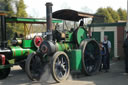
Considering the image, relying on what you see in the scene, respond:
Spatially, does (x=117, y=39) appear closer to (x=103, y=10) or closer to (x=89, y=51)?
(x=89, y=51)

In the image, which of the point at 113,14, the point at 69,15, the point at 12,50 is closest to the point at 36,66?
the point at 12,50

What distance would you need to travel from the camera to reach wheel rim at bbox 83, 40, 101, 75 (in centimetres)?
737

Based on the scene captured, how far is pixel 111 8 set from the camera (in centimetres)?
3691

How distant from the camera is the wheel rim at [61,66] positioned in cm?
616

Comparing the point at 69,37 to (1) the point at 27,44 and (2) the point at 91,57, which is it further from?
(1) the point at 27,44

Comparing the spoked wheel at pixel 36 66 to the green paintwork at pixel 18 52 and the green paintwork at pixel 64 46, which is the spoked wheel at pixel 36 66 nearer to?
the green paintwork at pixel 64 46

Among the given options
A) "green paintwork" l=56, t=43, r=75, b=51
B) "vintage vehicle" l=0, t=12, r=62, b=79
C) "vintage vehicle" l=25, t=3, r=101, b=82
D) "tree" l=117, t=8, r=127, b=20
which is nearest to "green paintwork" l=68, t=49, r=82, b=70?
"vintage vehicle" l=25, t=3, r=101, b=82

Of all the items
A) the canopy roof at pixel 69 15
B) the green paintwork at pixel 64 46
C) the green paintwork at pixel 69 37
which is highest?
the canopy roof at pixel 69 15

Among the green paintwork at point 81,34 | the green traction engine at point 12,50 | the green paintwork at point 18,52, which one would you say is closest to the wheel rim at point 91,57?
the green paintwork at point 81,34

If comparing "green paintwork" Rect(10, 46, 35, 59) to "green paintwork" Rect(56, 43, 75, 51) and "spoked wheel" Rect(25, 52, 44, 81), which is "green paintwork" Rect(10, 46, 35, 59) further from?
"green paintwork" Rect(56, 43, 75, 51)

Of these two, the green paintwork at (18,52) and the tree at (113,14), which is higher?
the tree at (113,14)

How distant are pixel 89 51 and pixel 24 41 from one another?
92.8 inches

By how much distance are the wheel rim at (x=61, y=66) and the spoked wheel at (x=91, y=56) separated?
0.94 metres

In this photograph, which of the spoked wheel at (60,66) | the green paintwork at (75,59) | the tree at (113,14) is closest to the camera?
the spoked wheel at (60,66)
